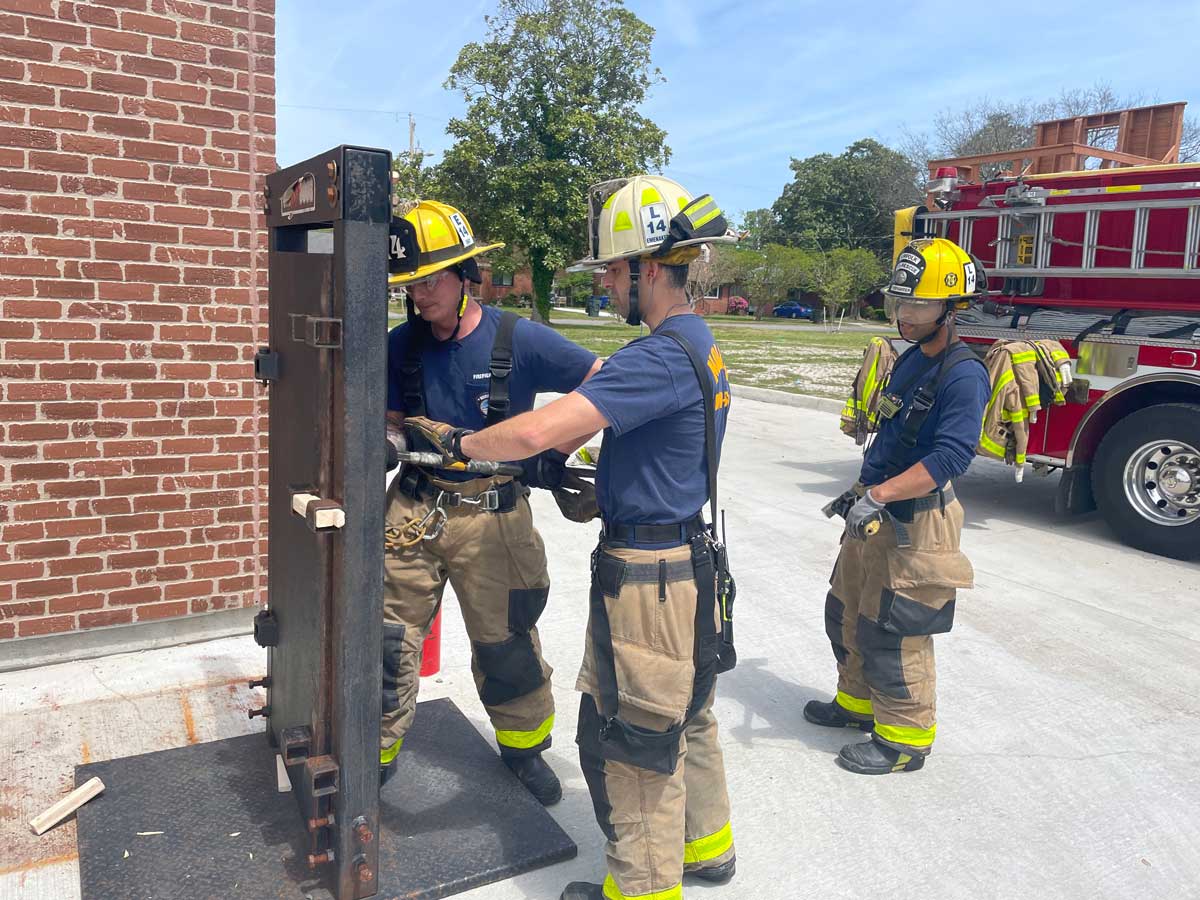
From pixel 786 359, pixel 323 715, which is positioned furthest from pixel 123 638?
pixel 786 359

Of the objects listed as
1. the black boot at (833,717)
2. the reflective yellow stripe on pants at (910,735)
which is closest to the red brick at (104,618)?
the black boot at (833,717)

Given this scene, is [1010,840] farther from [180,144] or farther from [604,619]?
[180,144]

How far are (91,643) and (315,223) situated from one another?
2615mm

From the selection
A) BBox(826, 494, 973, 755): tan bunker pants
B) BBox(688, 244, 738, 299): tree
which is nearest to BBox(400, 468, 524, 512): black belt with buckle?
BBox(826, 494, 973, 755): tan bunker pants

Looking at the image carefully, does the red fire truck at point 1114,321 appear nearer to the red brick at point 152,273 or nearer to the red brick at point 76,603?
the red brick at point 152,273

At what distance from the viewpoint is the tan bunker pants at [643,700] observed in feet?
8.12

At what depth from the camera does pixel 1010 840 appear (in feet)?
10.3

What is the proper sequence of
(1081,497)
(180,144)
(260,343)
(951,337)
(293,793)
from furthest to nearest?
(1081,497)
(260,343)
(180,144)
(951,337)
(293,793)

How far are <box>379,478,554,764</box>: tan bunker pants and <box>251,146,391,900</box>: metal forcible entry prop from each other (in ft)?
1.13

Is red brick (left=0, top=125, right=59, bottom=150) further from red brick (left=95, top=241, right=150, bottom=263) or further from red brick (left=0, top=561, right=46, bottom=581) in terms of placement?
red brick (left=0, top=561, right=46, bottom=581)

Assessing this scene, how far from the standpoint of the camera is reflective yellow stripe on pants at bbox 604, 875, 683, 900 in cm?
253

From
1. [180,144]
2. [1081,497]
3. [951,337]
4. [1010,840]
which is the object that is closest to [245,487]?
[180,144]

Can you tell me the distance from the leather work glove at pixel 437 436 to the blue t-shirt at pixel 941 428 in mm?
1771

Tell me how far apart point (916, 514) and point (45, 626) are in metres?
3.66
